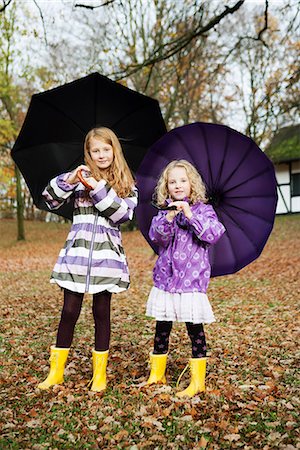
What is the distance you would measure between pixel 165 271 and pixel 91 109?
154 cm

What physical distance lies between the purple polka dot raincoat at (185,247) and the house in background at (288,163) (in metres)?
24.0

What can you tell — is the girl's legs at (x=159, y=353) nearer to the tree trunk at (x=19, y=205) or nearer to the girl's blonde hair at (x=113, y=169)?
the girl's blonde hair at (x=113, y=169)

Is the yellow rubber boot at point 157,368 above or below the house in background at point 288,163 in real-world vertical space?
below

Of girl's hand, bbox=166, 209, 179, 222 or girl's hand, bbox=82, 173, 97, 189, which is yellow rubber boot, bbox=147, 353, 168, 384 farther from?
girl's hand, bbox=82, 173, 97, 189

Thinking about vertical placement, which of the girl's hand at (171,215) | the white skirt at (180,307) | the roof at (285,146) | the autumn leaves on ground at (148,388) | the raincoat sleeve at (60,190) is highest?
the roof at (285,146)

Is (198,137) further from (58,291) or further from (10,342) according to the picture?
(58,291)

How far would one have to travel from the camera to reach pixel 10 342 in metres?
5.43

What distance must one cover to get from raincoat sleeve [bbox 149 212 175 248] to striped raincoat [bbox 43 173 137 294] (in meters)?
0.22

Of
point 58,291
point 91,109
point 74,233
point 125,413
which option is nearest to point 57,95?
point 91,109

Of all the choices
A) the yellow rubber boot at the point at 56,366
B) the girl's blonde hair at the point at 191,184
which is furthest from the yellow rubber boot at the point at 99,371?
the girl's blonde hair at the point at 191,184

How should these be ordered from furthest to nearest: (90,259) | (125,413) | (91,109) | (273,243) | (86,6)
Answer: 1. (273,243)
2. (86,6)
3. (91,109)
4. (90,259)
5. (125,413)

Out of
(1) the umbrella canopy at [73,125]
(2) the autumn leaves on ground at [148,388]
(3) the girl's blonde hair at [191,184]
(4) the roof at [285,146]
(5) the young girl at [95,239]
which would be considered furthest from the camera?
(4) the roof at [285,146]

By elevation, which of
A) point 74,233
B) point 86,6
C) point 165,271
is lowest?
point 165,271

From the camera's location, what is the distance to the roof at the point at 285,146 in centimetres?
2647
